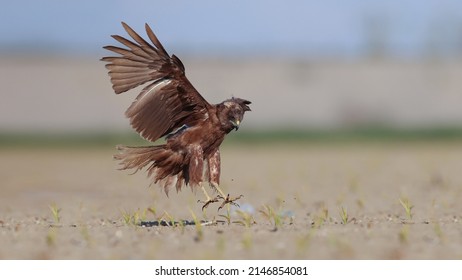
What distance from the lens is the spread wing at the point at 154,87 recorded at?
854cm

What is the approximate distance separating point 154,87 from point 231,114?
2.61ft

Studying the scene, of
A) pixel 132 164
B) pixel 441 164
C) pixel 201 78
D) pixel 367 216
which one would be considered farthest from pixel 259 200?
pixel 201 78

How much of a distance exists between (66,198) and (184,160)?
5.42 meters

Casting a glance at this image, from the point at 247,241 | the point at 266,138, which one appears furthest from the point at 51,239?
the point at 266,138

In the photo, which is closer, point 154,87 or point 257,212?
point 154,87

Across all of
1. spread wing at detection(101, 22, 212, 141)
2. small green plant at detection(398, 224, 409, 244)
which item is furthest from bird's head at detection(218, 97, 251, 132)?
small green plant at detection(398, 224, 409, 244)

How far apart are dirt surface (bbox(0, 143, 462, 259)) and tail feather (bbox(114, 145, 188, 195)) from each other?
0.43m

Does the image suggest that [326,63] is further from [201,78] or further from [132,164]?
[132,164]

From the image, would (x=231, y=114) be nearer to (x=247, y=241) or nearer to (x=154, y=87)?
(x=154, y=87)

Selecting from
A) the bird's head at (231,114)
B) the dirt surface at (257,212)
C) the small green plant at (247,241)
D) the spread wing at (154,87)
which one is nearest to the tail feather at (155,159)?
the spread wing at (154,87)

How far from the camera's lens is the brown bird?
8.60 metres

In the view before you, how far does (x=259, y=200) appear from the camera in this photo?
1229 cm

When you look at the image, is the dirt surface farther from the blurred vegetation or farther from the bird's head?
the blurred vegetation

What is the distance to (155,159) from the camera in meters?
8.86
